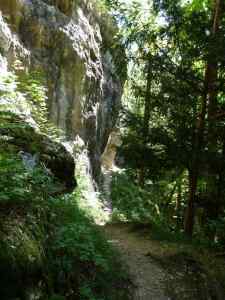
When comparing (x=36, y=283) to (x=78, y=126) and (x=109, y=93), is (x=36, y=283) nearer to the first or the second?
(x=78, y=126)

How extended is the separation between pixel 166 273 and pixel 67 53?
1014 cm

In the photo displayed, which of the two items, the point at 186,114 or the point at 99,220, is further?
the point at 99,220

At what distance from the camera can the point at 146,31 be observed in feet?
31.7

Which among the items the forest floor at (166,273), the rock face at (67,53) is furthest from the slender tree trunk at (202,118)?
the rock face at (67,53)

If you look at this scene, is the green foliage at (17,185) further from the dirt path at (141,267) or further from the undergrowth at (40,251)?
the dirt path at (141,267)

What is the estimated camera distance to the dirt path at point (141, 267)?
6270 mm

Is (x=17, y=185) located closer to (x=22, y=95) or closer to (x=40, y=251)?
(x=40, y=251)

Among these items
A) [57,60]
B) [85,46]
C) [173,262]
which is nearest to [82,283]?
[173,262]

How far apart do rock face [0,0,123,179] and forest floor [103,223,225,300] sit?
12.9ft

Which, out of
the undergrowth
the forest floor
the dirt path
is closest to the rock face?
the dirt path

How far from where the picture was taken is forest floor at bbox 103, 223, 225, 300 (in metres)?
6.40

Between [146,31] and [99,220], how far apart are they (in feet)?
19.7

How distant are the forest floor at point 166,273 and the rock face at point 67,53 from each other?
3925mm

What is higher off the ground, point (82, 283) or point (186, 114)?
point (186, 114)
